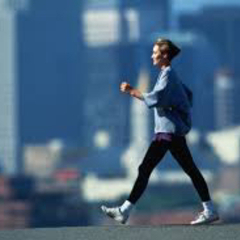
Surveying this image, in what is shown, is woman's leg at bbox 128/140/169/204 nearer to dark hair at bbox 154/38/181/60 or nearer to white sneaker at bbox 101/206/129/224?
white sneaker at bbox 101/206/129/224

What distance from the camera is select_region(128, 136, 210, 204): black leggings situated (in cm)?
1046

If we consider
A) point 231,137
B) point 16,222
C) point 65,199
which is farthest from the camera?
point 231,137

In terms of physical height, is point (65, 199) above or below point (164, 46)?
below

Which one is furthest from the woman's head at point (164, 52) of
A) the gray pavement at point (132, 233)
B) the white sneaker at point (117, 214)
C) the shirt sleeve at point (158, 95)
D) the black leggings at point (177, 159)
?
the gray pavement at point (132, 233)

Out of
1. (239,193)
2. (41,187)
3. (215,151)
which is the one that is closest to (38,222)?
(41,187)

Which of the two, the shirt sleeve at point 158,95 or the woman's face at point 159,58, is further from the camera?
→ the woman's face at point 159,58

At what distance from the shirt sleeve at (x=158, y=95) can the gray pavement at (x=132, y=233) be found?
817 mm

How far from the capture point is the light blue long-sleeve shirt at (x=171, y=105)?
10.4m

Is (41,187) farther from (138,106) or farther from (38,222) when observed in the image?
(138,106)

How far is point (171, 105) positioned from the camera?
10398 mm

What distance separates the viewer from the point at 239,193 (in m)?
159

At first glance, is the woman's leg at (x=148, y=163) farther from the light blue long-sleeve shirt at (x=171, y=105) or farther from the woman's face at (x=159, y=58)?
the woman's face at (x=159, y=58)

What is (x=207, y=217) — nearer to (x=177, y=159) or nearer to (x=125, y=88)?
(x=177, y=159)

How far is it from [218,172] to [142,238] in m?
156
